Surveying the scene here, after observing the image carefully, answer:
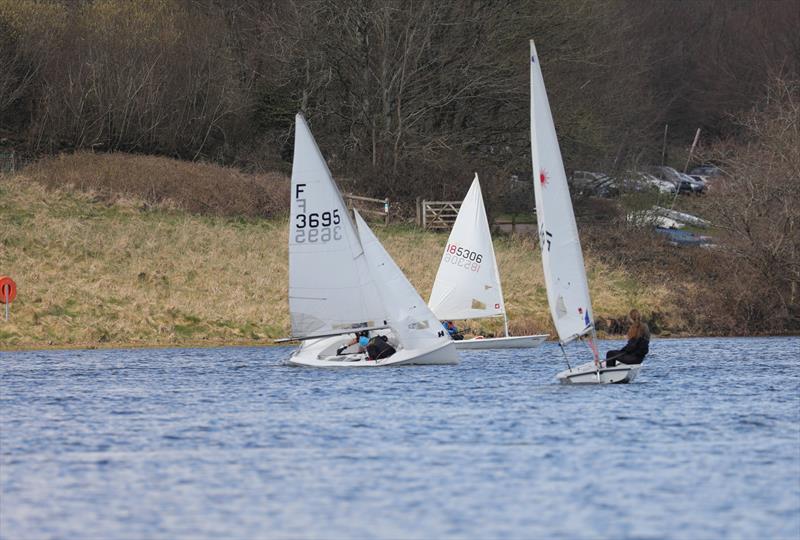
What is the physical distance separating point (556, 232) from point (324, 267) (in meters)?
9.00

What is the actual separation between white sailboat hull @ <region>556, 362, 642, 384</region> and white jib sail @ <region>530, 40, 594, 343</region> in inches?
95.6

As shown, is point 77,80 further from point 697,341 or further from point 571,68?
point 697,341

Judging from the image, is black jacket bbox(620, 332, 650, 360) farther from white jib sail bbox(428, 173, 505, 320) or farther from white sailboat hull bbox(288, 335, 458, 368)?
white jib sail bbox(428, 173, 505, 320)

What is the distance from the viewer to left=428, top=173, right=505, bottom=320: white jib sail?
43375 mm

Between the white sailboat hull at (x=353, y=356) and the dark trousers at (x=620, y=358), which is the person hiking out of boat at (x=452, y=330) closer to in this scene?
the white sailboat hull at (x=353, y=356)

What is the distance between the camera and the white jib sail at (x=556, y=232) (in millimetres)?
26734

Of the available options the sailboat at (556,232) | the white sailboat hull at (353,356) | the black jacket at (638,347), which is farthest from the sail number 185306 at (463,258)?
the sailboat at (556,232)

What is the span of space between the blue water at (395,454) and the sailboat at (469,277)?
25.3 ft

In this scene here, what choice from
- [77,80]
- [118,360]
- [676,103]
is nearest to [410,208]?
[77,80]

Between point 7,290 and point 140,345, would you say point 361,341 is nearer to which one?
point 140,345

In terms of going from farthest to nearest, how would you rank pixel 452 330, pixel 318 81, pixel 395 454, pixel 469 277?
pixel 318 81 → pixel 469 277 → pixel 452 330 → pixel 395 454

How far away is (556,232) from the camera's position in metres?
27.1

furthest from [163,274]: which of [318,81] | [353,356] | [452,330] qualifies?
[318,81]

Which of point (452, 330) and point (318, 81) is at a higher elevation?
point (318, 81)
